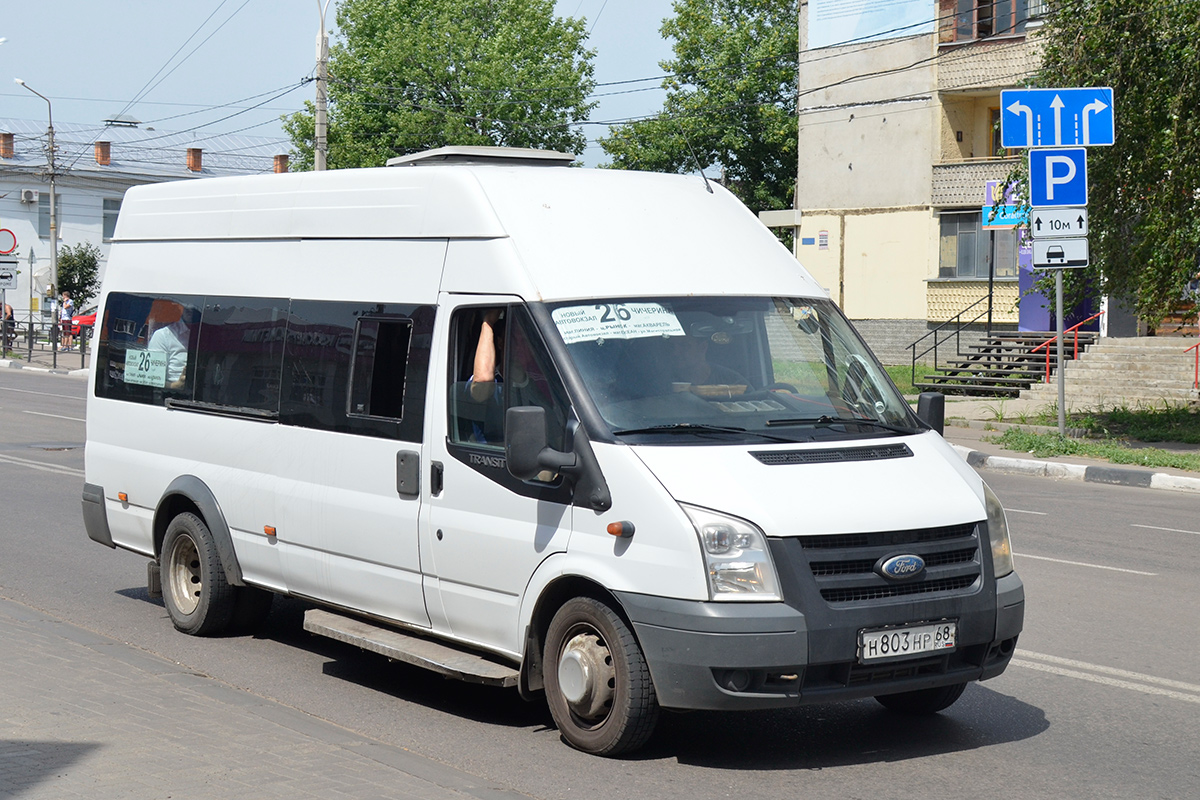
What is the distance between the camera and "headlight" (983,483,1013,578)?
5.74 m

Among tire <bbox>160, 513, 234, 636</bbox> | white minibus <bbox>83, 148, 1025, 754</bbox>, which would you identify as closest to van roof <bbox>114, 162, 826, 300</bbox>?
white minibus <bbox>83, 148, 1025, 754</bbox>

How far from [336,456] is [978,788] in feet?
11.0

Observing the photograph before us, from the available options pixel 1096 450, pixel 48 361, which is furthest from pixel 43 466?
pixel 48 361

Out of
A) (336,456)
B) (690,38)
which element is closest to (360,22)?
(690,38)

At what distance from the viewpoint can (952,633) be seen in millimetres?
5473

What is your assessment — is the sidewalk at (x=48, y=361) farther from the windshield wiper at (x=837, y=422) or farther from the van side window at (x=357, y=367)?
the windshield wiper at (x=837, y=422)

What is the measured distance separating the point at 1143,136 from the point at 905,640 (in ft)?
53.0

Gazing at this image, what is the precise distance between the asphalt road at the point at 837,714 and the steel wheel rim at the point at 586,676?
19cm

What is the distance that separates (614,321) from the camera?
6000 mm

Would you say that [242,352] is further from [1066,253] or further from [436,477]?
[1066,253]

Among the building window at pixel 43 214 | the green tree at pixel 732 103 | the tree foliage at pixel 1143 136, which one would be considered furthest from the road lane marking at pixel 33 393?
the building window at pixel 43 214

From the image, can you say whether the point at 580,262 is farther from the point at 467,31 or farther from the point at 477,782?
the point at 467,31

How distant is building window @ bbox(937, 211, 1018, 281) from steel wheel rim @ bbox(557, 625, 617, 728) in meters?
32.0

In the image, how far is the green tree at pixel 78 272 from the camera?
6191 centimetres
